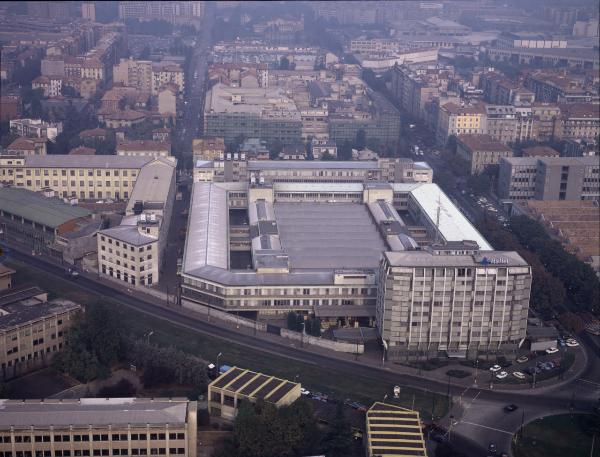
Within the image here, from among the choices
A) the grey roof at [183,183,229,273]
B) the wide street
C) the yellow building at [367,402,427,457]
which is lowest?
the wide street

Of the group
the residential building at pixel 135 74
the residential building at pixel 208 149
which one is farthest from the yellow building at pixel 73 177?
the residential building at pixel 135 74

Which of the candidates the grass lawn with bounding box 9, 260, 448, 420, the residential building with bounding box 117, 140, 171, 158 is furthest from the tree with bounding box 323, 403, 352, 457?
the residential building with bounding box 117, 140, 171, 158

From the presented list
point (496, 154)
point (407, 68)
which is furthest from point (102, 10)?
point (496, 154)

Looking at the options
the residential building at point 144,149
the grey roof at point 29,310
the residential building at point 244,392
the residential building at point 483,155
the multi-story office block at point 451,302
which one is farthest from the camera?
the residential building at point 483,155

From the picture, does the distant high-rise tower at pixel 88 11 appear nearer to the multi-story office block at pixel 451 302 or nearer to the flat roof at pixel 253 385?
the multi-story office block at pixel 451 302

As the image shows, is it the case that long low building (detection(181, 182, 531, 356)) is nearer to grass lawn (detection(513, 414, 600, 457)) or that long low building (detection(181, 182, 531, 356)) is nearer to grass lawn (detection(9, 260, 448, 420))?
grass lawn (detection(9, 260, 448, 420))

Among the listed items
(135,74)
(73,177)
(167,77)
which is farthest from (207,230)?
(135,74)

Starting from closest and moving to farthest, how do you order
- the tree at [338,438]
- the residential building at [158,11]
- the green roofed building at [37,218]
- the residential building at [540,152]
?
1. the tree at [338,438]
2. the green roofed building at [37,218]
3. the residential building at [540,152]
4. the residential building at [158,11]
